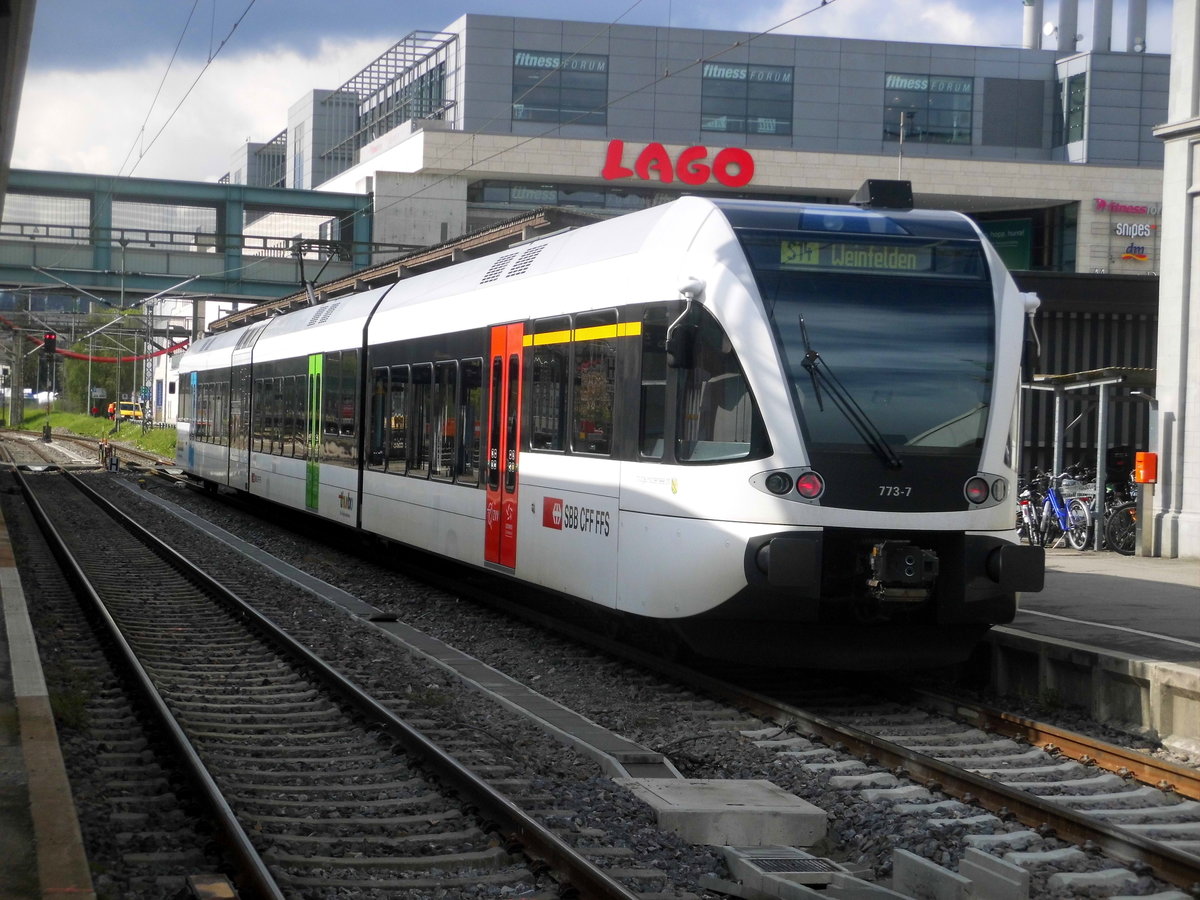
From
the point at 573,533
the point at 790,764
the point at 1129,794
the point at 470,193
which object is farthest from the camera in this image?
the point at 470,193

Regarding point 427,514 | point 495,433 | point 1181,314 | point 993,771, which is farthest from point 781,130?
point 993,771

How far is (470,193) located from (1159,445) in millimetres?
42153

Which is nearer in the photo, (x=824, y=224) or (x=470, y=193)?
(x=824, y=224)

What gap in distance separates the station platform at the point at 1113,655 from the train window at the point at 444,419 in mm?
5265

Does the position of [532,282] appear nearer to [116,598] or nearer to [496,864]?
[116,598]

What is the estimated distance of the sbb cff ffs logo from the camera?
10156 millimetres

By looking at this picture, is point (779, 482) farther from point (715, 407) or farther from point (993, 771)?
point (993, 771)

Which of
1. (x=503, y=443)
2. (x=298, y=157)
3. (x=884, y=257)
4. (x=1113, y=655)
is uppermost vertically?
(x=298, y=157)

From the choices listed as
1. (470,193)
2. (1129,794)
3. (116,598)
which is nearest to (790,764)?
(1129,794)

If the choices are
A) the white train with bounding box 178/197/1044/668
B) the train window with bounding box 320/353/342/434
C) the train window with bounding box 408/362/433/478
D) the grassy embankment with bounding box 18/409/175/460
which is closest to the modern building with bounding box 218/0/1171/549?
the grassy embankment with bounding box 18/409/175/460

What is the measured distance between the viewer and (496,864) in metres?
5.81

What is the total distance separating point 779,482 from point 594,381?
2186 millimetres

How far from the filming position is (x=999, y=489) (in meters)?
9.09

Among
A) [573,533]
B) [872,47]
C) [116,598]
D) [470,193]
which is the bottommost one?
[116,598]
